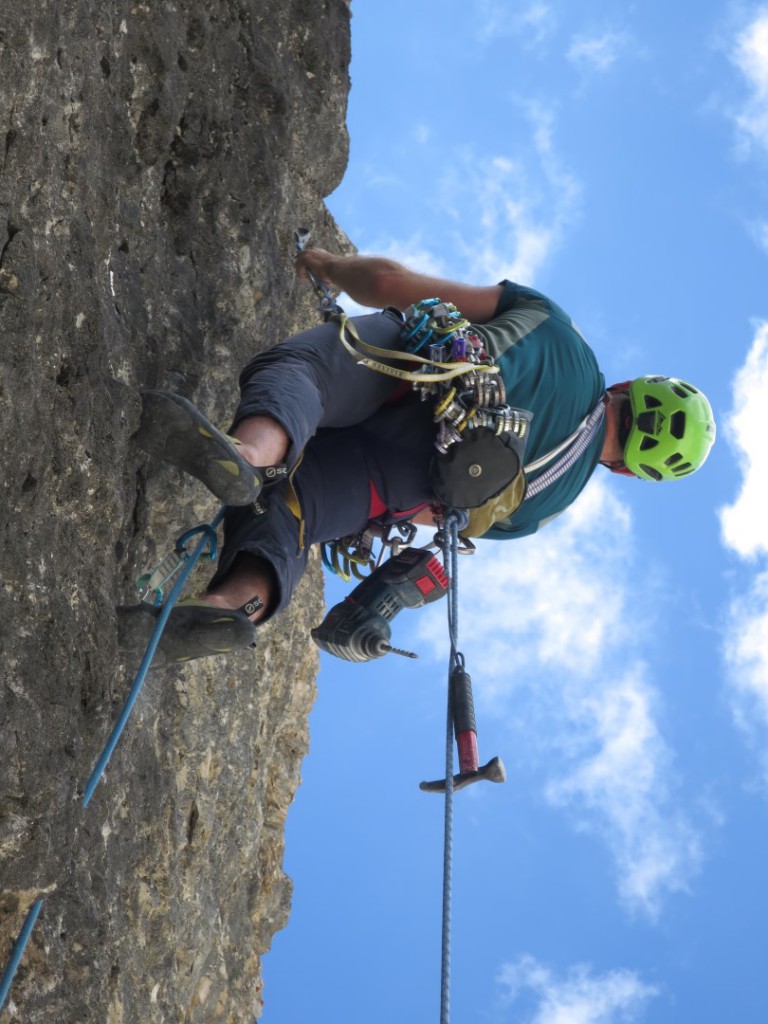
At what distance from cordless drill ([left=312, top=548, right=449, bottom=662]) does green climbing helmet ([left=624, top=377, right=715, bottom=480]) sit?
1.00m

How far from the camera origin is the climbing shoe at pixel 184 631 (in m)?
3.37

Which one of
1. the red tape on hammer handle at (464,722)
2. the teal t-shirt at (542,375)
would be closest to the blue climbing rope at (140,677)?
the red tape on hammer handle at (464,722)

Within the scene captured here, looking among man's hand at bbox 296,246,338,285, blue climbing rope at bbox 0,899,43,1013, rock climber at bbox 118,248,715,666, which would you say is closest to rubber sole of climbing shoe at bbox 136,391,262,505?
rock climber at bbox 118,248,715,666

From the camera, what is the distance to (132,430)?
3.43 metres

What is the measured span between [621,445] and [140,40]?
240cm

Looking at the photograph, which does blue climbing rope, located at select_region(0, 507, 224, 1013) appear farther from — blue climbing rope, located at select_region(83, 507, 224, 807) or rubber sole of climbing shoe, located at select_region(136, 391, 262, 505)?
rubber sole of climbing shoe, located at select_region(136, 391, 262, 505)

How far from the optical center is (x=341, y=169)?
583 centimetres

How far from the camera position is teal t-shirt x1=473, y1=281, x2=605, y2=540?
167 inches

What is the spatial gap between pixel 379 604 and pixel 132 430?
4.19ft

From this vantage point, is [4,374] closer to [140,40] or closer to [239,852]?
[140,40]

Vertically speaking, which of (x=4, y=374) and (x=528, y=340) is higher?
(x=528, y=340)

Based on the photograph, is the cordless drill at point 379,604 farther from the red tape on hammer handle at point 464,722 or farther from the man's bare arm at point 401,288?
the man's bare arm at point 401,288

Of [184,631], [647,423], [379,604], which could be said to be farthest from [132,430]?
[647,423]

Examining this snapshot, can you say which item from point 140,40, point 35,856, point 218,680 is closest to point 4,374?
point 35,856
